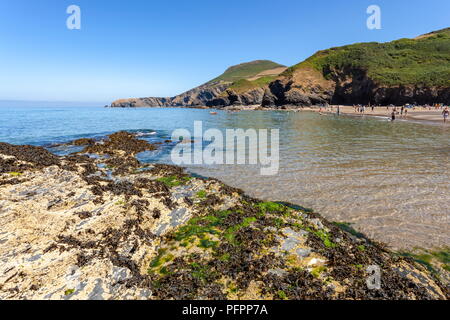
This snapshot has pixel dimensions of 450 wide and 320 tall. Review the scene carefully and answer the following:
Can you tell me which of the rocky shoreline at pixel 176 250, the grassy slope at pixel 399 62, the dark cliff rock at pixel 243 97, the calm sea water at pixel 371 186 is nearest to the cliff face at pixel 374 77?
the grassy slope at pixel 399 62

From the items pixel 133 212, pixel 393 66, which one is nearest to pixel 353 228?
pixel 133 212

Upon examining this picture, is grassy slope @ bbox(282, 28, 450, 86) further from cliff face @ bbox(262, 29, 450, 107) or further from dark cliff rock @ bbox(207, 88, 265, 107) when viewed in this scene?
dark cliff rock @ bbox(207, 88, 265, 107)

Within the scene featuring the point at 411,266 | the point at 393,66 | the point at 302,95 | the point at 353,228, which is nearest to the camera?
the point at 411,266

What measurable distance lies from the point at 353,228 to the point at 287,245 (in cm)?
290

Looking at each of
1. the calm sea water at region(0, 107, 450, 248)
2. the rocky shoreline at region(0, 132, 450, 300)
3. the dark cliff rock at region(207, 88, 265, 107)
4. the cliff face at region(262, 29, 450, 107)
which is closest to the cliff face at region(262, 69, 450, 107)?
Result: the cliff face at region(262, 29, 450, 107)

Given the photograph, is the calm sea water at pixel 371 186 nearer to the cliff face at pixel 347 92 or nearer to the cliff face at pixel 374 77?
the cliff face at pixel 347 92

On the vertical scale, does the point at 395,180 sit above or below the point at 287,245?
above

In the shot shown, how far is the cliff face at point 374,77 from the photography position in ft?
259

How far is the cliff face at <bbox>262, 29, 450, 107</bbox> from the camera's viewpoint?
7888cm

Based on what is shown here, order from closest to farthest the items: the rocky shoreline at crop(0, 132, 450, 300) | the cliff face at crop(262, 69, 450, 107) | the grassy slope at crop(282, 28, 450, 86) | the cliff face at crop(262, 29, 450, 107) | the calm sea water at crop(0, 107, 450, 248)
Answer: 1. the rocky shoreline at crop(0, 132, 450, 300)
2. the calm sea water at crop(0, 107, 450, 248)
3. the cliff face at crop(262, 69, 450, 107)
4. the cliff face at crop(262, 29, 450, 107)
5. the grassy slope at crop(282, 28, 450, 86)
